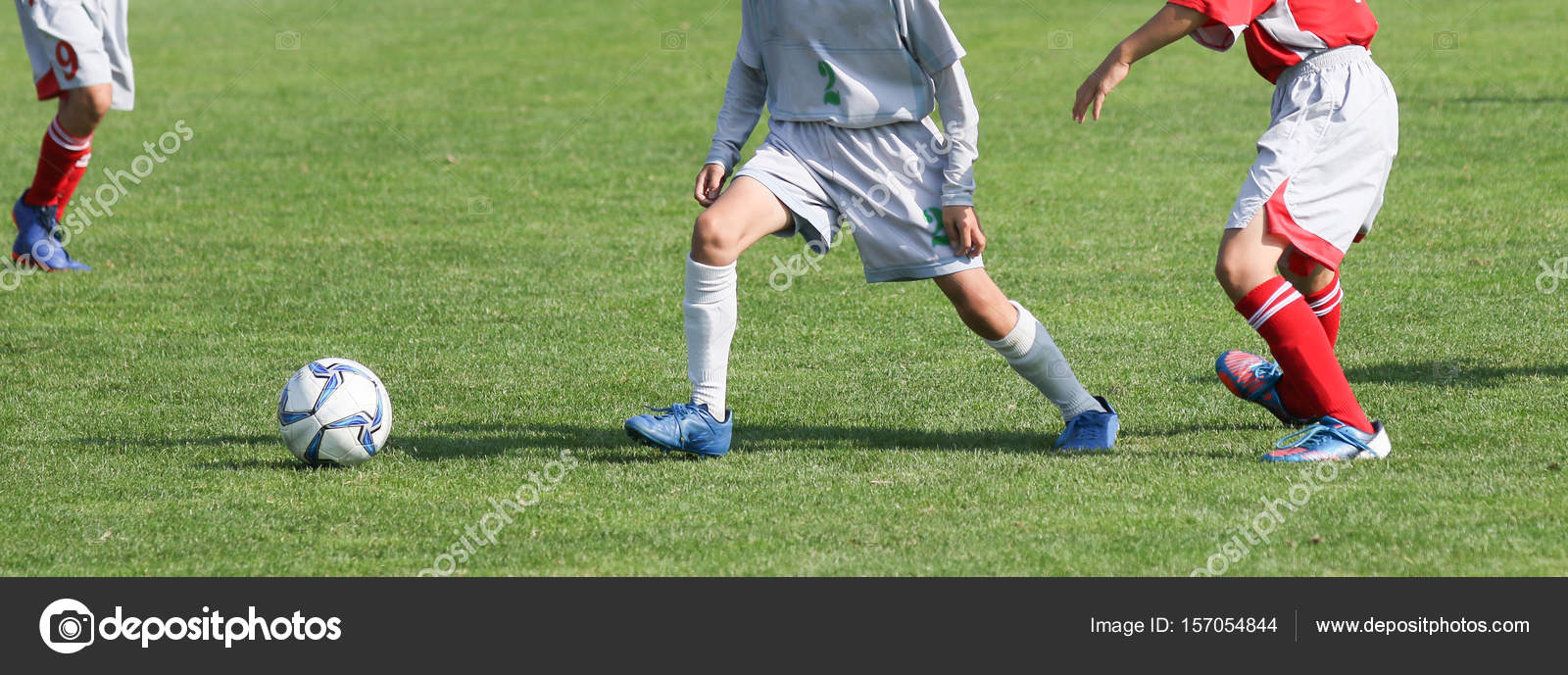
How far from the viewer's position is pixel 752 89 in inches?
212

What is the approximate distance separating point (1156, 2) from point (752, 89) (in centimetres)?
1967

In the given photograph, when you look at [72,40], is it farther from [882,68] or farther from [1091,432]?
[1091,432]

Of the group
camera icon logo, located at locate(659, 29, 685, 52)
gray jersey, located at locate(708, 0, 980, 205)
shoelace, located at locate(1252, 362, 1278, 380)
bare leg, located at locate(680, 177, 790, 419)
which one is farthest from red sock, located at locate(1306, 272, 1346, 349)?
camera icon logo, located at locate(659, 29, 685, 52)

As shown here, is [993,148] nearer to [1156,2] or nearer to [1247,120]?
[1247,120]

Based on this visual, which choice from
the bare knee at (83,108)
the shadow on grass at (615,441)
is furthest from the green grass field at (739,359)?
the bare knee at (83,108)

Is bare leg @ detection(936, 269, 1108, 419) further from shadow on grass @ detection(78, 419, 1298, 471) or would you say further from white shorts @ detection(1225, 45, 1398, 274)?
white shorts @ detection(1225, 45, 1398, 274)

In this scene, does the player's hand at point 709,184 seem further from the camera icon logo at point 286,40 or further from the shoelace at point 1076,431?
the camera icon logo at point 286,40

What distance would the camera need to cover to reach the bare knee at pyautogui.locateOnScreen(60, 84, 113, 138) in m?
8.41

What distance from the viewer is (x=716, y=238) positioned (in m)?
4.92

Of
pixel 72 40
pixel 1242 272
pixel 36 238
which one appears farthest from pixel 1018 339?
pixel 36 238

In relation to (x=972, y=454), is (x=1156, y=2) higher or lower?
lower
